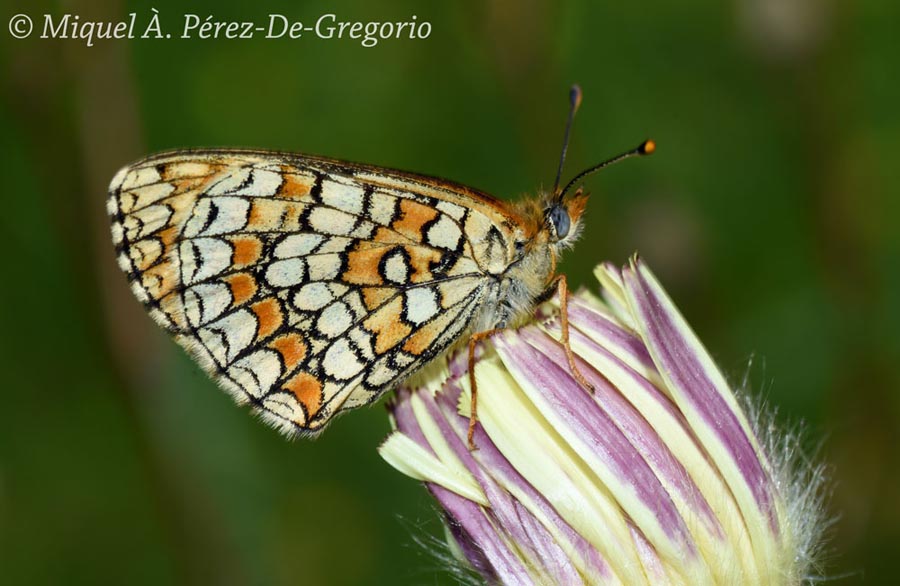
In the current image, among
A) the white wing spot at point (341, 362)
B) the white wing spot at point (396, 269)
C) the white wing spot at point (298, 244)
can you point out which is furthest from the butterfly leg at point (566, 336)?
the white wing spot at point (298, 244)

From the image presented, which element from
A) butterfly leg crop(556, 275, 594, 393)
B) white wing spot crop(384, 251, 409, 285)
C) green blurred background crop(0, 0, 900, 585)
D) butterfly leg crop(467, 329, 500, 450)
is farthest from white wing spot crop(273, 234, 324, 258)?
green blurred background crop(0, 0, 900, 585)

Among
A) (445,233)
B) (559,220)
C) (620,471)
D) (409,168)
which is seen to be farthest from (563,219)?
(409,168)

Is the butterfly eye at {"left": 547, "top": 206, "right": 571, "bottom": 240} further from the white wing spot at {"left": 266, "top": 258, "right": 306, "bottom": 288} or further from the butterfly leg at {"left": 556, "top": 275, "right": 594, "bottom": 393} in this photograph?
the white wing spot at {"left": 266, "top": 258, "right": 306, "bottom": 288}

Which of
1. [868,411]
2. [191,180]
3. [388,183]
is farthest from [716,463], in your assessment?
[868,411]

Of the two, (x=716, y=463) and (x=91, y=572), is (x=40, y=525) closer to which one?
(x=91, y=572)

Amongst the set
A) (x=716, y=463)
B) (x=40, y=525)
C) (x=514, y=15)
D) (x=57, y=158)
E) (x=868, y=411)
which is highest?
(x=57, y=158)

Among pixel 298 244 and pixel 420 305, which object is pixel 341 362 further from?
pixel 298 244

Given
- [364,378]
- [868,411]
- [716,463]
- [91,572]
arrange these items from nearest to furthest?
[716,463] < [364,378] < [868,411] < [91,572]
